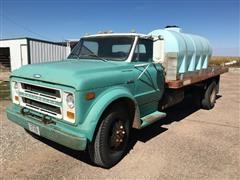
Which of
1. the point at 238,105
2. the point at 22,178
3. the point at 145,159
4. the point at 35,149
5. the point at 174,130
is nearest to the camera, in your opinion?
the point at 22,178

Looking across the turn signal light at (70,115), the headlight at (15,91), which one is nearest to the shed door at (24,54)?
the headlight at (15,91)

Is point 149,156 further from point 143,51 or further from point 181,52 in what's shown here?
point 181,52

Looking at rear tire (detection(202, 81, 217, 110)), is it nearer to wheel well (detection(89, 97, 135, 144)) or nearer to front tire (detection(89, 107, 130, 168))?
wheel well (detection(89, 97, 135, 144))

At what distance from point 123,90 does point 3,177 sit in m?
2.29

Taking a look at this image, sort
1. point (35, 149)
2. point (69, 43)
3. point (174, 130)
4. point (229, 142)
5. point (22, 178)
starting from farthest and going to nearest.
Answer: point (69, 43) → point (174, 130) → point (229, 142) → point (35, 149) → point (22, 178)

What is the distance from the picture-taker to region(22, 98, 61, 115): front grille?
3.90 metres

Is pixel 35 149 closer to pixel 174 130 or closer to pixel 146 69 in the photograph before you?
pixel 146 69

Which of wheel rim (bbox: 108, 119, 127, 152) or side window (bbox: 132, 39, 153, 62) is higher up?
side window (bbox: 132, 39, 153, 62)

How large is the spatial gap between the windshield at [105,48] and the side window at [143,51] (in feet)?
0.60

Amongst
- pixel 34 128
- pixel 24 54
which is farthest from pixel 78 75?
pixel 24 54

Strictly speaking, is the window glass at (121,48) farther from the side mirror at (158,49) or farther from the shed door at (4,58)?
the shed door at (4,58)

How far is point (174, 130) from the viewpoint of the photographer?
616 centimetres

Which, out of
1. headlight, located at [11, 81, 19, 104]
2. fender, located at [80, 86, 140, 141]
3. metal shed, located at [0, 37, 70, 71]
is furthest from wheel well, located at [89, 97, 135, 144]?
metal shed, located at [0, 37, 70, 71]

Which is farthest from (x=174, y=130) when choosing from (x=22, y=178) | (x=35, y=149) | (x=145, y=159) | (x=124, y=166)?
(x=22, y=178)
